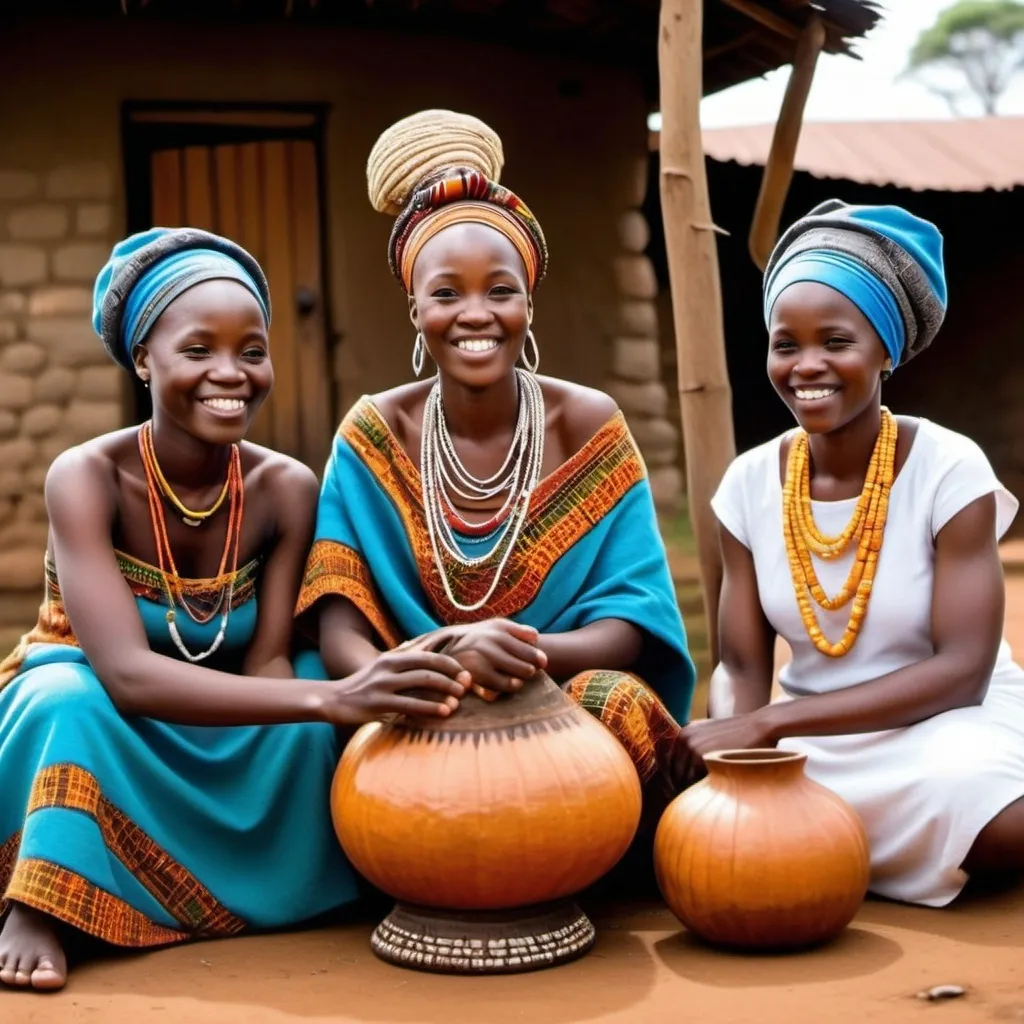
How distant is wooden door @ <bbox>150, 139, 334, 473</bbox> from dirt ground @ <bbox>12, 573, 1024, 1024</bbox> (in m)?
4.66

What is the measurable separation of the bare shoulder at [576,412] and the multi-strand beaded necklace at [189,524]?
77 centimetres

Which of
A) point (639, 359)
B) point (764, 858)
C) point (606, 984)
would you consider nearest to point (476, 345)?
point (764, 858)

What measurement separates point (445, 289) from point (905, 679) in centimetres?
131

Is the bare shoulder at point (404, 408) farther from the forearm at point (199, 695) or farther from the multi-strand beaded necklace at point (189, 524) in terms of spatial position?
the forearm at point (199, 695)

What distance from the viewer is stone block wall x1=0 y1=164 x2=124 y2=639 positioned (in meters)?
6.92

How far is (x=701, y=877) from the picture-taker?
9.43 feet

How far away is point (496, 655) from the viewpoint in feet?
9.27

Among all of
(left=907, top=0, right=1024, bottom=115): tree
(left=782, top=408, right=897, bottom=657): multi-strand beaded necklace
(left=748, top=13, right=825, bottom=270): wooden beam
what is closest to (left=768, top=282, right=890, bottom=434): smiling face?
(left=782, top=408, right=897, bottom=657): multi-strand beaded necklace

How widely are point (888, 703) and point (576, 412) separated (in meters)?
0.99

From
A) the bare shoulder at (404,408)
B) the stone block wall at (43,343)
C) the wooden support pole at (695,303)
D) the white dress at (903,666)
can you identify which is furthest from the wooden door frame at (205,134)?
the white dress at (903,666)

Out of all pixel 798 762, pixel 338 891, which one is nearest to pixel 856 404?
pixel 798 762

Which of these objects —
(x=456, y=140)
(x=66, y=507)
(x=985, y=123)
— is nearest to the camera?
(x=66, y=507)

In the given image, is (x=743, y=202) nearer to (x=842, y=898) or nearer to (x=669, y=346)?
(x=669, y=346)

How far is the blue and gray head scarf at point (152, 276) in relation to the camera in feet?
10.8
